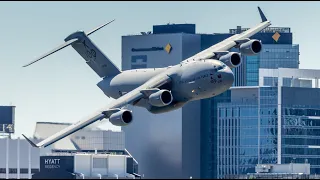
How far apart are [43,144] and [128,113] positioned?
978cm

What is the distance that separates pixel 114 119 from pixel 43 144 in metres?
8.16

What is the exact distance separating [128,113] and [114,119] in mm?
1658

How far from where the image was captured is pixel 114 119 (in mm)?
199750

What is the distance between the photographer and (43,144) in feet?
652

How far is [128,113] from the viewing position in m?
200
